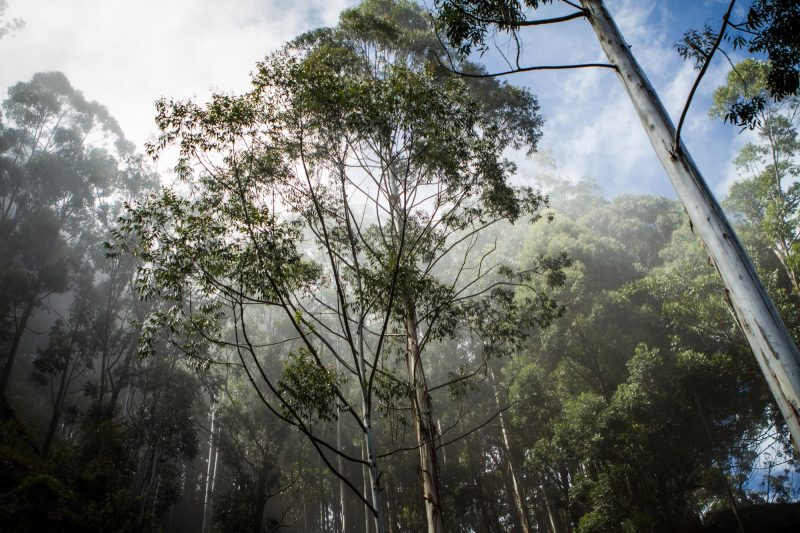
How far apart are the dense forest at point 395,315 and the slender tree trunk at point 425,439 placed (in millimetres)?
→ 61

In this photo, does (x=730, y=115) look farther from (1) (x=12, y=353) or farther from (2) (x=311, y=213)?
(1) (x=12, y=353)

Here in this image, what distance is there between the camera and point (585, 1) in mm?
3297

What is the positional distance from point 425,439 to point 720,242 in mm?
4953

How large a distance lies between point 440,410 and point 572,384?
9431 millimetres

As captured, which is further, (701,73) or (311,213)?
(311,213)

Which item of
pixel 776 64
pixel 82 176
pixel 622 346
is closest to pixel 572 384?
pixel 622 346

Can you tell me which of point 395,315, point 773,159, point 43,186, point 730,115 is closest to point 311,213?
point 395,315

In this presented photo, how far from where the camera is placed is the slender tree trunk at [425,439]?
565 centimetres

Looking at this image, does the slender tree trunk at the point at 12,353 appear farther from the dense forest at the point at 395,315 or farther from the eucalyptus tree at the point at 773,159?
the eucalyptus tree at the point at 773,159

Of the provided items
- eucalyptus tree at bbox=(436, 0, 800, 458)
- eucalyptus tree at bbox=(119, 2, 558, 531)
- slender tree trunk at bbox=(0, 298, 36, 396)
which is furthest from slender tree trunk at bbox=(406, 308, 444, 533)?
slender tree trunk at bbox=(0, 298, 36, 396)

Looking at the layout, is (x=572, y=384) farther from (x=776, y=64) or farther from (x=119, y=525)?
(x=119, y=525)

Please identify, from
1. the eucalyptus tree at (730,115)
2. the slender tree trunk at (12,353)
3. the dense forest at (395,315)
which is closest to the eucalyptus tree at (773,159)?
the dense forest at (395,315)

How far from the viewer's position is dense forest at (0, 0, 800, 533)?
18.9 ft

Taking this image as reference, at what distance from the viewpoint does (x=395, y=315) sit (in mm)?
7191
